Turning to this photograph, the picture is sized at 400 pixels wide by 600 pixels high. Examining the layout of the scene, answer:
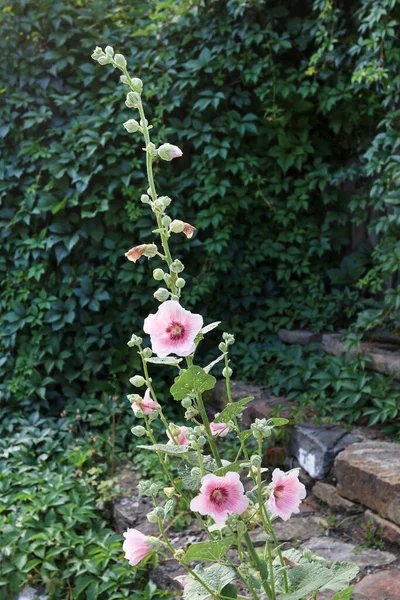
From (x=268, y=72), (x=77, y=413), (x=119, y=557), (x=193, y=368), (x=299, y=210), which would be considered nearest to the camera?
(x=193, y=368)

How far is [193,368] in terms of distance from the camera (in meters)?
1.03

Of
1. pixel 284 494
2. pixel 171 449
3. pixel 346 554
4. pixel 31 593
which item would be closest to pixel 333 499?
pixel 346 554

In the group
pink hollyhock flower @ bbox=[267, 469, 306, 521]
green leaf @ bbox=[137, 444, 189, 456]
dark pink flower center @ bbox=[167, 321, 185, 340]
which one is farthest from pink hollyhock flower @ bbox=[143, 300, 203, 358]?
pink hollyhock flower @ bbox=[267, 469, 306, 521]

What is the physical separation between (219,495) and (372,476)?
1.54m

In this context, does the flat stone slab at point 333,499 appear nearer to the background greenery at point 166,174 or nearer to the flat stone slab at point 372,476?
the flat stone slab at point 372,476

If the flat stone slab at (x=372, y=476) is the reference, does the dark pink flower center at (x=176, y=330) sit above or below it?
above

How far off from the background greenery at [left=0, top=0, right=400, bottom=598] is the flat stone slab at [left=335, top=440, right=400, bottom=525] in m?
0.87

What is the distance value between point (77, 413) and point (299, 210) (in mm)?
1808

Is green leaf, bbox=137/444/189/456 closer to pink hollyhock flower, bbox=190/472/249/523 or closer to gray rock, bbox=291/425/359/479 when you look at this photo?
pink hollyhock flower, bbox=190/472/249/523

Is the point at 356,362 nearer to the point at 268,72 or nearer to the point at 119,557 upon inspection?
the point at 119,557

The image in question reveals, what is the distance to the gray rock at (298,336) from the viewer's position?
3.72m

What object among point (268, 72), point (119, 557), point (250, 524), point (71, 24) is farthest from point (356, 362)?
point (71, 24)

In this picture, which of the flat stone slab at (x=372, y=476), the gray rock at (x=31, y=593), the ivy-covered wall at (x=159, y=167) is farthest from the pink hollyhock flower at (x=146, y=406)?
the ivy-covered wall at (x=159, y=167)

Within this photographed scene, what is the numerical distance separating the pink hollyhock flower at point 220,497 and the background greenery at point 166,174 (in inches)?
96.3
